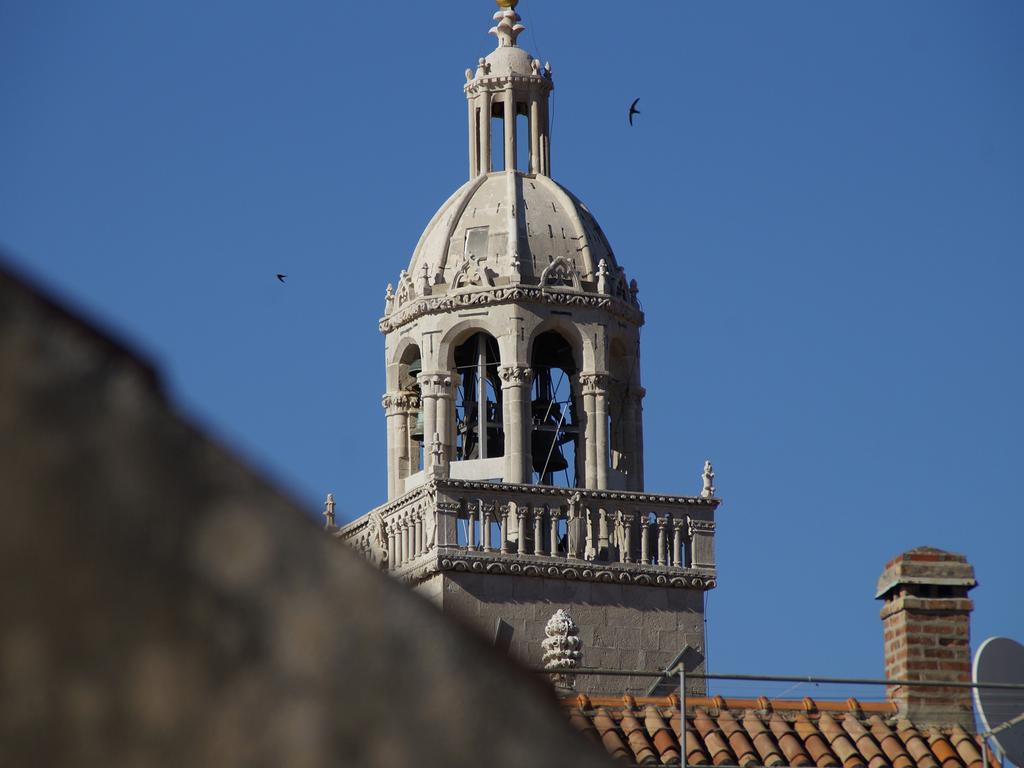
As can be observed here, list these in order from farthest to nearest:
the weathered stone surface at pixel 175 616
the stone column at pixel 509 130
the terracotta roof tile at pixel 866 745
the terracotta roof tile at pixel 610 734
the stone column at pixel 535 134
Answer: the stone column at pixel 535 134 → the stone column at pixel 509 130 → the terracotta roof tile at pixel 866 745 → the terracotta roof tile at pixel 610 734 → the weathered stone surface at pixel 175 616

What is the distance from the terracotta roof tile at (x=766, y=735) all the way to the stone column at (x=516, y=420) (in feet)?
37.8

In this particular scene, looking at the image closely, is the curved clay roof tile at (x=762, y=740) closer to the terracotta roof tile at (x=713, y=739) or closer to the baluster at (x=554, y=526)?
the terracotta roof tile at (x=713, y=739)

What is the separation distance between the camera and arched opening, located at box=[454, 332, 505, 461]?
3512 centimetres

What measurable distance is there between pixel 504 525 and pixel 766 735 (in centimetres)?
1277

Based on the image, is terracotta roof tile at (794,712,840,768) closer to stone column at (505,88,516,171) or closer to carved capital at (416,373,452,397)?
carved capital at (416,373,452,397)

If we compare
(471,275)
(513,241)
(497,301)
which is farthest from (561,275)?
(471,275)

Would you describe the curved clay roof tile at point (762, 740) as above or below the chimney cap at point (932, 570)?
below

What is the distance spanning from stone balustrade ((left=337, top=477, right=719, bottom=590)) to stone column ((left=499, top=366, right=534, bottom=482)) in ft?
2.16

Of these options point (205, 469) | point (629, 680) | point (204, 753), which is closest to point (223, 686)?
point (204, 753)

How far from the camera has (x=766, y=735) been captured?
21.2m

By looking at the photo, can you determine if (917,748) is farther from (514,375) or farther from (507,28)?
(507,28)

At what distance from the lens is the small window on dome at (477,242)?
3519 centimetres

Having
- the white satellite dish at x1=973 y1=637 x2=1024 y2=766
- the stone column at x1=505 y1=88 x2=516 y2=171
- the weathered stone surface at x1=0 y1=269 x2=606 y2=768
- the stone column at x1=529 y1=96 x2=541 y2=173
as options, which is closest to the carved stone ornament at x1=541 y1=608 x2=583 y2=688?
the white satellite dish at x1=973 y1=637 x2=1024 y2=766

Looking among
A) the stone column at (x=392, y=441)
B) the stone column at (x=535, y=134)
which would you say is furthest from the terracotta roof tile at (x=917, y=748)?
the stone column at (x=535, y=134)
